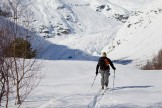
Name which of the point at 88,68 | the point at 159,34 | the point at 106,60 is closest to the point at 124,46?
the point at 159,34

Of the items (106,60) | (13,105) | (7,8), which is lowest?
(13,105)

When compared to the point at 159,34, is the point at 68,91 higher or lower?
lower

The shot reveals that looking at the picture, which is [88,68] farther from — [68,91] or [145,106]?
[145,106]

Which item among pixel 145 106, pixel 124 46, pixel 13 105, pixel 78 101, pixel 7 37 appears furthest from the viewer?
pixel 124 46

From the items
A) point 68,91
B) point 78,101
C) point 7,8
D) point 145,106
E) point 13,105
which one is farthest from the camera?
point 68,91

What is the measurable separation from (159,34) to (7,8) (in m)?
143

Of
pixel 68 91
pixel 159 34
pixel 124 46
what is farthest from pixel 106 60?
pixel 124 46

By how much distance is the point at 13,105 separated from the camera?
2034cm

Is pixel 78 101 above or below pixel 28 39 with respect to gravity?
below

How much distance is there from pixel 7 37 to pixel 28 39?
8.44 ft

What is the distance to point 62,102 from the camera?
61.5 ft

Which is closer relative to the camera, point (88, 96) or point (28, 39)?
point (28, 39)

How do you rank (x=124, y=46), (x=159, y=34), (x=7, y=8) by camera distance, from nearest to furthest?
(x=7, y=8)
(x=159, y=34)
(x=124, y=46)

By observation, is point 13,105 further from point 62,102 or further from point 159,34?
point 159,34
